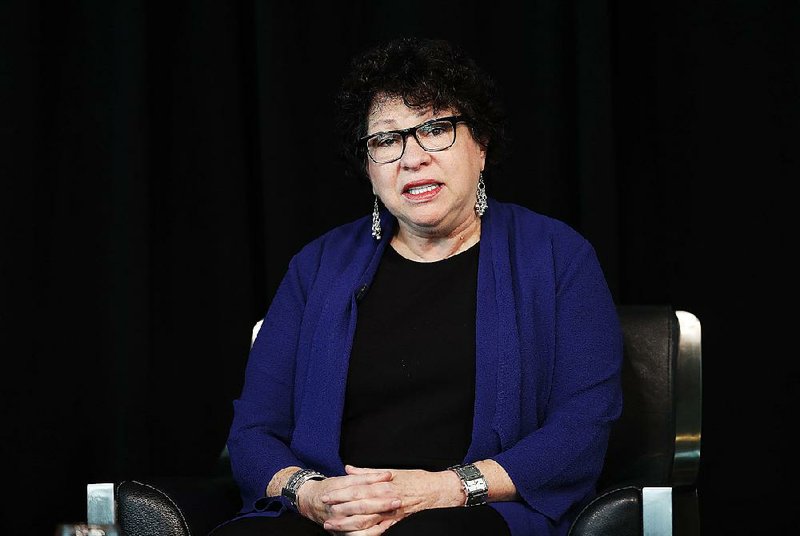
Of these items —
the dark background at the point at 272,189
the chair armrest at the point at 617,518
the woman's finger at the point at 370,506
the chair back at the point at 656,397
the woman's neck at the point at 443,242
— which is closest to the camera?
the chair armrest at the point at 617,518

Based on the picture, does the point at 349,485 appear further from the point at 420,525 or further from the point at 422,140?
the point at 422,140

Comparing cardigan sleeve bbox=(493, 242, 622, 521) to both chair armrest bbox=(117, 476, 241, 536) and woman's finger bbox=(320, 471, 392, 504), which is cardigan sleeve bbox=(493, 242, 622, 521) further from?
chair armrest bbox=(117, 476, 241, 536)

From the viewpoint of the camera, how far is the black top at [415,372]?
218 centimetres

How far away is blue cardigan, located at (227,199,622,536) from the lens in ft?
6.89

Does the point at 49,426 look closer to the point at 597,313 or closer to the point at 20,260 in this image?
the point at 20,260

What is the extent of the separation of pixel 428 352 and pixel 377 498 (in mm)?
365

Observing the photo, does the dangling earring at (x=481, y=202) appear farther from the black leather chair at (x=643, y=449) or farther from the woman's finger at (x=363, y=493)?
the woman's finger at (x=363, y=493)

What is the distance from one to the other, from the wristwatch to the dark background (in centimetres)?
96

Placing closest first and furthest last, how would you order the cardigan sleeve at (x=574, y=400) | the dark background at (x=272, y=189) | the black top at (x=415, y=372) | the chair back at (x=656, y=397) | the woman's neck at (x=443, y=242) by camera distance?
the cardigan sleeve at (x=574, y=400) → the black top at (x=415, y=372) → the chair back at (x=656, y=397) → the woman's neck at (x=443, y=242) → the dark background at (x=272, y=189)

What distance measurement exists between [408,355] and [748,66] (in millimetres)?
1252

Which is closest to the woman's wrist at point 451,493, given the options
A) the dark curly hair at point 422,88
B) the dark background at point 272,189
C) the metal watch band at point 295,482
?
the metal watch band at point 295,482

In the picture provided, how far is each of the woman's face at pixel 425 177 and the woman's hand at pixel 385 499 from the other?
55 centimetres

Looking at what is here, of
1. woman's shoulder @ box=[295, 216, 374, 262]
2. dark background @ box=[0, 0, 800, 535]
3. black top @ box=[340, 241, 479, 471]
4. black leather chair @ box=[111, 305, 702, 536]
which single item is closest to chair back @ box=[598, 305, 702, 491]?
black leather chair @ box=[111, 305, 702, 536]

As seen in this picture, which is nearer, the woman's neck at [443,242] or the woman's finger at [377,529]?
the woman's finger at [377,529]
